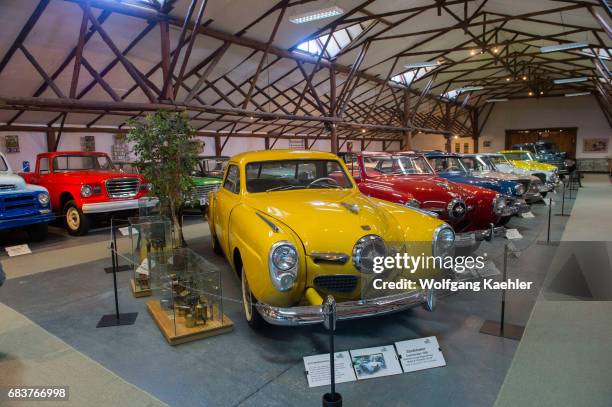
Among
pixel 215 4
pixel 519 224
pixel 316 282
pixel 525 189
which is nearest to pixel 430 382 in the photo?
pixel 316 282

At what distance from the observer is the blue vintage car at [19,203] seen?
657cm

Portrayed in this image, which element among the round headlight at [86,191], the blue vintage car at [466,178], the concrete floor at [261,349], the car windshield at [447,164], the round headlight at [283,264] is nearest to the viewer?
the concrete floor at [261,349]

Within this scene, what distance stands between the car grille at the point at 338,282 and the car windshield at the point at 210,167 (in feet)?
25.2

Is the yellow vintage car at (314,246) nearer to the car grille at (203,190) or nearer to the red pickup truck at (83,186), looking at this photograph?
the red pickup truck at (83,186)

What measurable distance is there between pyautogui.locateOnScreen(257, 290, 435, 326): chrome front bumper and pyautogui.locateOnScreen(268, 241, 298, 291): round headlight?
19cm

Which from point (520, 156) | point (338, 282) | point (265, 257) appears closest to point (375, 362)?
point (338, 282)

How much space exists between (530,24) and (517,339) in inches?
631

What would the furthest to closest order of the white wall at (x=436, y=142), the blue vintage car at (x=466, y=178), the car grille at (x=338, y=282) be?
the white wall at (x=436, y=142)
the blue vintage car at (x=466, y=178)
the car grille at (x=338, y=282)

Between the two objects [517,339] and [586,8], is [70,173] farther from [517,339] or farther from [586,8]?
[586,8]

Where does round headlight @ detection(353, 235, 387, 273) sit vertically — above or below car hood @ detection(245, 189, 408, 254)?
below

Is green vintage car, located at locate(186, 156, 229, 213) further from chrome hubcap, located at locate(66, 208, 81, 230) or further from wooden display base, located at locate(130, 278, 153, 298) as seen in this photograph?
wooden display base, located at locate(130, 278, 153, 298)

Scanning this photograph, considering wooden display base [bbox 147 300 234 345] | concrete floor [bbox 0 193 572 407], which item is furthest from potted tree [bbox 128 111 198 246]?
wooden display base [bbox 147 300 234 345]

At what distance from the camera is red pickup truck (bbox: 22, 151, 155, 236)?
7.64 meters

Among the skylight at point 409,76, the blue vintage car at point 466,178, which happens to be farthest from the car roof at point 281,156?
the skylight at point 409,76
